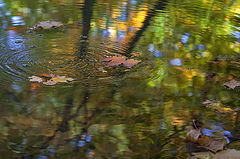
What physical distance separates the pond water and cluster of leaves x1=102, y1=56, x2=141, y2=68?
0.06 meters

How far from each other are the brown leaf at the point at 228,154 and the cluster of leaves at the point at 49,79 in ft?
4.47

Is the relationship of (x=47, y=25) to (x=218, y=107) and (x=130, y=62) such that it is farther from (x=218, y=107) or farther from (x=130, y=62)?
(x=218, y=107)

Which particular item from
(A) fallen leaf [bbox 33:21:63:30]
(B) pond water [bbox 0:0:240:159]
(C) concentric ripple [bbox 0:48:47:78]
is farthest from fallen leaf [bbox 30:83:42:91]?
(A) fallen leaf [bbox 33:21:63:30]

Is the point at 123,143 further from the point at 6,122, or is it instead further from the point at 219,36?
the point at 219,36

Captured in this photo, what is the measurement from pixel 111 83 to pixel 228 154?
115 cm

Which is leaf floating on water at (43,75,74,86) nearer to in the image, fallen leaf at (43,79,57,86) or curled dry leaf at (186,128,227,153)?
fallen leaf at (43,79,57,86)

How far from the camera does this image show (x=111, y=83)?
8.23 ft

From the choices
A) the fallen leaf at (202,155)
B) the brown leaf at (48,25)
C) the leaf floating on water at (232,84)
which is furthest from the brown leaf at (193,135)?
the brown leaf at (48,25)

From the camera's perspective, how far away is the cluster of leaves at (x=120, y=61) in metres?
2.85

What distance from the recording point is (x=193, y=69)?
9.36ft

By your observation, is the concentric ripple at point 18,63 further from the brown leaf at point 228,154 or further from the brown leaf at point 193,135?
the brown leaf at point 228,154

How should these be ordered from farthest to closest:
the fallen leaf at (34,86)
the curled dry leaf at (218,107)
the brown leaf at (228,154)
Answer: the fallen leaf at (34,86) → the curled dry leaf at (218,107) → the brown leaf at (228,154)

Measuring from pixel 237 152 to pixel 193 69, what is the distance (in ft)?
4.09

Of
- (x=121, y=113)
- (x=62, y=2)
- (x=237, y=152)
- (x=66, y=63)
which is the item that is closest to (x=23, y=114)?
(x=121, y=113)
